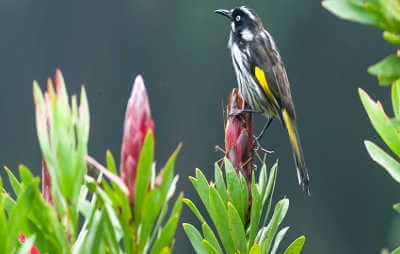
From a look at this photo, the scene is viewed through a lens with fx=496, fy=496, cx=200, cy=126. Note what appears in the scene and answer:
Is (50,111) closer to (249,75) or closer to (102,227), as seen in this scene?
(102,227)

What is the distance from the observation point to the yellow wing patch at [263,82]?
1.16 metres

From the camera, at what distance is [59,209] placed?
0.87 feet

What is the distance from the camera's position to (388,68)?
0.20m

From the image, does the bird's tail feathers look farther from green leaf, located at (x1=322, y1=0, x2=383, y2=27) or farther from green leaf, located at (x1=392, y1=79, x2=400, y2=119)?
green leaf, located at (x1=322, y1=0, x2=383, y2=27)

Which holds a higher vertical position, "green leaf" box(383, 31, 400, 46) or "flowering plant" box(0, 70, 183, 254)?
"green leaf" box(383, 31, 400, 46)

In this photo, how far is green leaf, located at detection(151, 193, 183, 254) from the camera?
0.85 feet

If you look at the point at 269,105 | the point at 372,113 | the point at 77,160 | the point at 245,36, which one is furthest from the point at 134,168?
the point at 245,36

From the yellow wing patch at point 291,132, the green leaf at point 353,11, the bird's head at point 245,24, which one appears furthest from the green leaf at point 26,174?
the bird's head at point 245,24

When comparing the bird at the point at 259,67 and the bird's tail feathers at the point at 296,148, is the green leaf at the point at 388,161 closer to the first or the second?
the bird's tail feathers at the point at 296,148

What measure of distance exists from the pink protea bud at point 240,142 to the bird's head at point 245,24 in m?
0.77

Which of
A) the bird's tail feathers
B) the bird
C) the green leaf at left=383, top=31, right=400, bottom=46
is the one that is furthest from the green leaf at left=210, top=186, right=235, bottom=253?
the bird

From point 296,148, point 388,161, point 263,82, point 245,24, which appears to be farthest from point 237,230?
point 245,24

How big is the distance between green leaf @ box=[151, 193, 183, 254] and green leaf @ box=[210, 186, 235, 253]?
120 millimetres

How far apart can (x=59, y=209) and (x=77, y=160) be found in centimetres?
4
